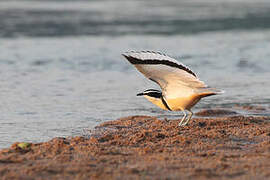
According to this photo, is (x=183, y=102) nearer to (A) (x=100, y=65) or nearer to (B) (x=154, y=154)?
(B) (x=154, y=154)

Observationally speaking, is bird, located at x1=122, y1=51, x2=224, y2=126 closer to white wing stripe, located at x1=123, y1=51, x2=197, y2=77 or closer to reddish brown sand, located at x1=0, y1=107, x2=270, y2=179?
white wing stripe, located at x1=123, y1=51, x2=197, y2=77

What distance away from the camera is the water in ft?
36.0

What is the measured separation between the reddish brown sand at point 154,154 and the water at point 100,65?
1213 millimetres

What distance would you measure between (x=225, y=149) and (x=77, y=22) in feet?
85.4

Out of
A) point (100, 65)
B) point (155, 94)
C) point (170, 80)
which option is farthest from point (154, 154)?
point (100, 65)

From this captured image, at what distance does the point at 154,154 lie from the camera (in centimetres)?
721

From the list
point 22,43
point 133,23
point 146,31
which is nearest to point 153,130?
point 22,43

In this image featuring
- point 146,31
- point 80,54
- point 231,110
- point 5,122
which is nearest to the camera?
point 5,122

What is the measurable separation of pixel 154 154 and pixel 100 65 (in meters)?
11.1

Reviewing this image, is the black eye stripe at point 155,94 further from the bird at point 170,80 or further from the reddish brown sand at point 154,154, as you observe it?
the reddish brown sand at point 154,154

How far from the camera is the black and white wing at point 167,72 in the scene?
7.76m

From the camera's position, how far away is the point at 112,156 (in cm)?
711

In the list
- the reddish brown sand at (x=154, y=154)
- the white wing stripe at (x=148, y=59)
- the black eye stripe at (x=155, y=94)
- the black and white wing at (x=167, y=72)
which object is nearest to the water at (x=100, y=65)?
the reddish brown sand at (x=154, y=154)

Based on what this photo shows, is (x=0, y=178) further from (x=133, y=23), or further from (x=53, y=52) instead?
(x=133, y=23)
